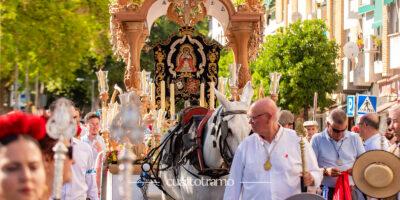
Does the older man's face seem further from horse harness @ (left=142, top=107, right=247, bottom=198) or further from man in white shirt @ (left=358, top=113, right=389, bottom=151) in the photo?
horse harness @ (left=142, top=107, right=247, bottom=198)

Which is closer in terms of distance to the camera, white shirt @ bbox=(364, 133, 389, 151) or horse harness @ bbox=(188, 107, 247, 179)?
horse harness @ bbox=(188, 107, 247, 179)

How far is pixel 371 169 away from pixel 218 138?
1.80 metres

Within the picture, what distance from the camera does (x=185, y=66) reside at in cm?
2241

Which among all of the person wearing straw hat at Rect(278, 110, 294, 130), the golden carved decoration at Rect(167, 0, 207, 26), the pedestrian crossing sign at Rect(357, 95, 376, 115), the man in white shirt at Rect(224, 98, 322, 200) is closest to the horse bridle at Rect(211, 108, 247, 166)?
the man in white shirt at Rect(224, 98, 322, 200)

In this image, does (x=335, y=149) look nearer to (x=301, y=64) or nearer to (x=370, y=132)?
(x=370, y=132)

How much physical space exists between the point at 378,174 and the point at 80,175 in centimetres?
279

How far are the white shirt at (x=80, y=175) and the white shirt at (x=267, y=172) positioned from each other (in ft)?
4.85

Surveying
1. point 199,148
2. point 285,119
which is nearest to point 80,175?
point 199,148

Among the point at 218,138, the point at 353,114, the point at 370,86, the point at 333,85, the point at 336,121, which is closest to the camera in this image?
the point at 218,138

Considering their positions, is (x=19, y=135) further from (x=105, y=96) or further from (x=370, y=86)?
(x=370, y=86)

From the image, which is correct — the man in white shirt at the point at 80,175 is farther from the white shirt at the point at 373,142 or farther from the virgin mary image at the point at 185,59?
the virgin mary image at the point at 185,59

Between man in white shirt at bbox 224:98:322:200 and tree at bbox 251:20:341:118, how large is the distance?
127 ft

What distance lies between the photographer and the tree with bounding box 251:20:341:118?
51.2m

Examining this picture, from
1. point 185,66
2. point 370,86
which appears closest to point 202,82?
point 185,66
